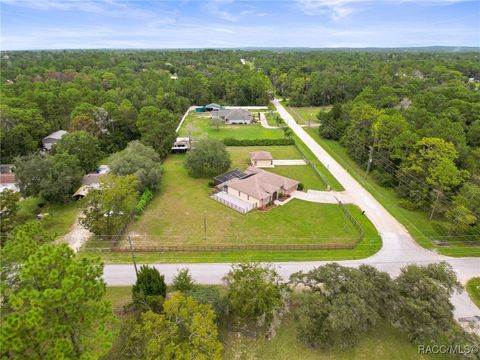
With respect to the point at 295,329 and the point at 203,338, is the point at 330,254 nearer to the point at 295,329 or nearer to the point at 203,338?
the point at 295,329

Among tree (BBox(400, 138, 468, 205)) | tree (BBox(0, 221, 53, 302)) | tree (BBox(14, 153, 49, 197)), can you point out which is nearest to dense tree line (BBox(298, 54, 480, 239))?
tree (BBox(400, 138, 468, 205))

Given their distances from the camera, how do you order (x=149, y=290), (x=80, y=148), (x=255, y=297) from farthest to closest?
(x=80, y=148)
(x=149, y=290)
(x=255, y=297)

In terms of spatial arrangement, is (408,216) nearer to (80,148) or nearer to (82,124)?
(80,148)

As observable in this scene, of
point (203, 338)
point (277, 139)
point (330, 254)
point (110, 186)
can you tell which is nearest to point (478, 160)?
point (330, 254)

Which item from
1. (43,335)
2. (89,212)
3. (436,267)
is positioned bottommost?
(89,212)

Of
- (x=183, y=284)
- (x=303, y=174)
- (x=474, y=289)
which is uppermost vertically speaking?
(x=183, y=284)

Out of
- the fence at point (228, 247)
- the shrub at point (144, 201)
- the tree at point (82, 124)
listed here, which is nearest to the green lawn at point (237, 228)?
the fence at point (228, 247)

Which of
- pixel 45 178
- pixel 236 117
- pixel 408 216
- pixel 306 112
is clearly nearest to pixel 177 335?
pixel 45 178

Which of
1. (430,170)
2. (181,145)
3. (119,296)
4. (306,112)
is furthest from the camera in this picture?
(306,112)
